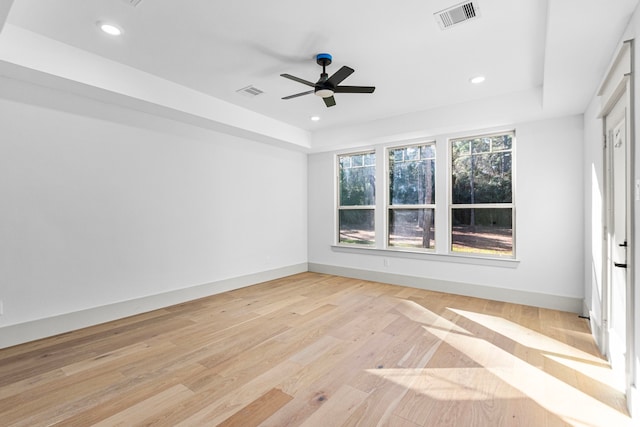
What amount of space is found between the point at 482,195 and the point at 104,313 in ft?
17.1

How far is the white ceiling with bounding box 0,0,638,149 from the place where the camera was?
7.43 feet

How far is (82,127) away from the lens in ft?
10.9

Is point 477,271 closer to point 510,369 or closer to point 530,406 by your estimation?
point 510,369

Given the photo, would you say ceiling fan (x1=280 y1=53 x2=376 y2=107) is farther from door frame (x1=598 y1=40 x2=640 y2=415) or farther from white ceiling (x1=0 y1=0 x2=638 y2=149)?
door frame (x1=598 y1=40 x2=640 y2=415)

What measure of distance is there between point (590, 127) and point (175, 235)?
5223mm

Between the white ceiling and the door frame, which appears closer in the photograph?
the door frame

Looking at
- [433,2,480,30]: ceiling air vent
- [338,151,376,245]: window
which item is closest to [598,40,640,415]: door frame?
[433,2,480,30]: ceiling air vent

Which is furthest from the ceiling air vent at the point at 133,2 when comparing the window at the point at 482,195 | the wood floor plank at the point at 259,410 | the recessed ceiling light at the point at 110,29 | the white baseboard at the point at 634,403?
the window at the point at 482,195

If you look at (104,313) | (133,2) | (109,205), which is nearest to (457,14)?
(133,2)

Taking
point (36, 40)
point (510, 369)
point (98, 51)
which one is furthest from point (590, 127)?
point (36, 40)

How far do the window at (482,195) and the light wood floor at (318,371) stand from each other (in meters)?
1.07

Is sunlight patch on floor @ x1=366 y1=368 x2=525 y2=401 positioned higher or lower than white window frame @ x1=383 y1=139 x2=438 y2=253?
lower

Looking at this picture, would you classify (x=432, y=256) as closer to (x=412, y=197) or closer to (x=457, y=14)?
(x=412, y=197)

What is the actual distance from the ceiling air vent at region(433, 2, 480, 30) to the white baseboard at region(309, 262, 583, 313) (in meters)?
3.51
